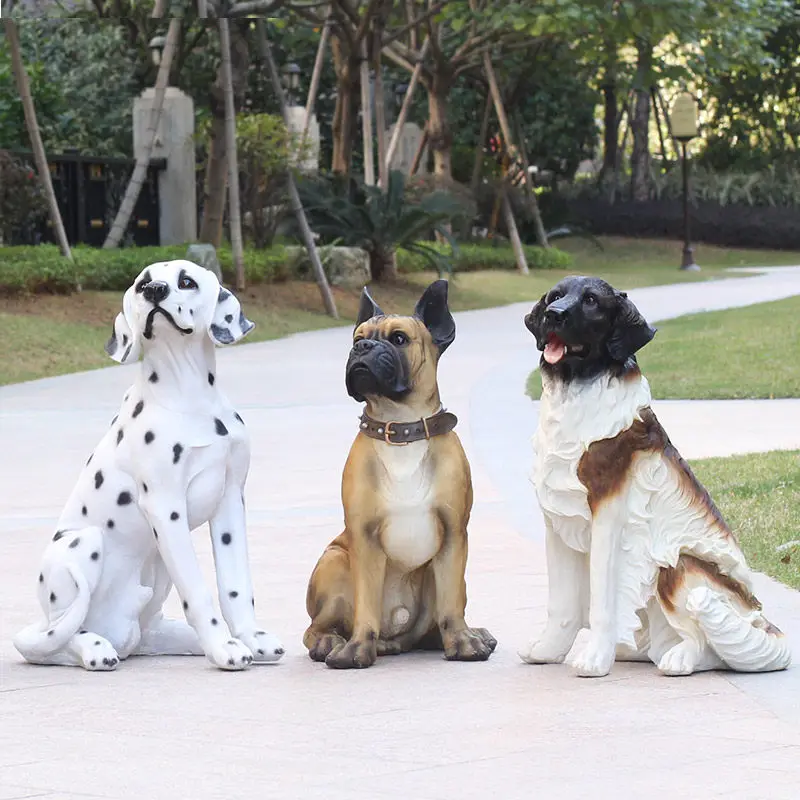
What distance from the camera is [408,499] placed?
5.27 metres

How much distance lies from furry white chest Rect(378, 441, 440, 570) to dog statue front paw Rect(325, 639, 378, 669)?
0.34 metres

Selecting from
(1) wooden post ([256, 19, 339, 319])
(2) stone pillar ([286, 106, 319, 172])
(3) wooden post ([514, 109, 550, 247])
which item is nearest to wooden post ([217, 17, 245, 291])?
(1) wooden post ([256, 19, 339, 319])

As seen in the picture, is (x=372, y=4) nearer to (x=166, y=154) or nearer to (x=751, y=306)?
(x=166, y=154)

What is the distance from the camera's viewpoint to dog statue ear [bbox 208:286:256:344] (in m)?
5.31

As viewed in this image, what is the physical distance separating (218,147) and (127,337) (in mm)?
17324

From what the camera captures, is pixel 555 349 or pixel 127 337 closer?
pixel 555 349

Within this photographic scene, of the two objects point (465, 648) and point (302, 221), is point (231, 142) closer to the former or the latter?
point (302, 221)

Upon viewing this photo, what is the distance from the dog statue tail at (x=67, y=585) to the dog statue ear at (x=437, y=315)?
1.31 meters

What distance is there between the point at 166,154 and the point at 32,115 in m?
4.59

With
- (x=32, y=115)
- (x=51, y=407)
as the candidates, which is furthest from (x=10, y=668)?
(x=32, y=115)

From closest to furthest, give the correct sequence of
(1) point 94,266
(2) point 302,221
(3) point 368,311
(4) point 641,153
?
(3) point 368,311 → (1) point 94,266 → (2) point 302,221 → (4) point 641,153

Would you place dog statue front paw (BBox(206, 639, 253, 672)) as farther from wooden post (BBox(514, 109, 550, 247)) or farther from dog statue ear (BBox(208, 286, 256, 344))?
wooden post (BBox(514, 109, 550, 247))

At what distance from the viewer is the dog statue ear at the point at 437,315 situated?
538 centimetres

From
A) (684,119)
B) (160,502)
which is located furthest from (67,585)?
(684,119)
